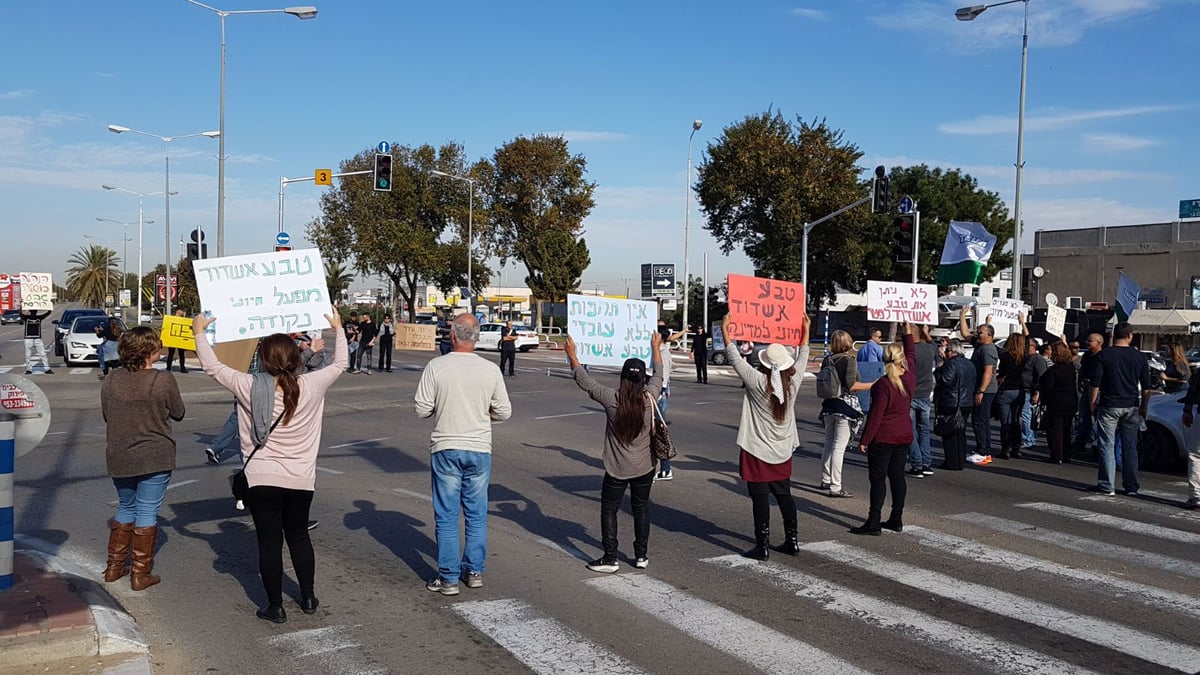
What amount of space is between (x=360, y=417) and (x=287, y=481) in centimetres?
1227

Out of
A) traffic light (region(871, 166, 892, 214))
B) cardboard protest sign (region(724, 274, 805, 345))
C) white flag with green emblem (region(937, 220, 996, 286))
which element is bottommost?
cardboard protest sign (region(724, 274, 805, 345))

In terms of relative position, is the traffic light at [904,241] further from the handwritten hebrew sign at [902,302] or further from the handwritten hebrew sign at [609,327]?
the handwritten hebrew sign at [609,327]

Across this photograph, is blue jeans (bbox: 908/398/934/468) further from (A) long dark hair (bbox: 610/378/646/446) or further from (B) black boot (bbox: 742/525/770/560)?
(A) long dark hair (bbox: 610/378/646/446)

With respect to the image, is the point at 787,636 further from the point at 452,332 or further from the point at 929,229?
the point at 929,229

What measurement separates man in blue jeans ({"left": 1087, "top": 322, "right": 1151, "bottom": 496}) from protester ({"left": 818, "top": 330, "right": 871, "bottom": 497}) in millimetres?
2696

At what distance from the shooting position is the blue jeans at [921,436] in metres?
12.2

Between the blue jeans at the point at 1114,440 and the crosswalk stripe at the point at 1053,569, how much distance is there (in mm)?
3233

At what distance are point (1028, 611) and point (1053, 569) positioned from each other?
1.33 metres

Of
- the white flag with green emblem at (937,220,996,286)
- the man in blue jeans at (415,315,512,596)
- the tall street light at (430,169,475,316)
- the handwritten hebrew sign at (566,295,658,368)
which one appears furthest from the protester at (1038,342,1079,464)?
the tall street light at (430,169,475,316)

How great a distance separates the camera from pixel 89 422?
1658 centimetres

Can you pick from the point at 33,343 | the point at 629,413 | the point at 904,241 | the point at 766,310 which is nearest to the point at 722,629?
the point at 629,413

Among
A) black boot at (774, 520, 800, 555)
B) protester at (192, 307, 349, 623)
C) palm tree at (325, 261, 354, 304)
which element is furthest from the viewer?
palm tree at (325, 261, 354, 304)

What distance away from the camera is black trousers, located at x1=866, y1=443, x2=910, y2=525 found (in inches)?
344

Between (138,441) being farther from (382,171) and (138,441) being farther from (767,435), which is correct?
(382,171)
